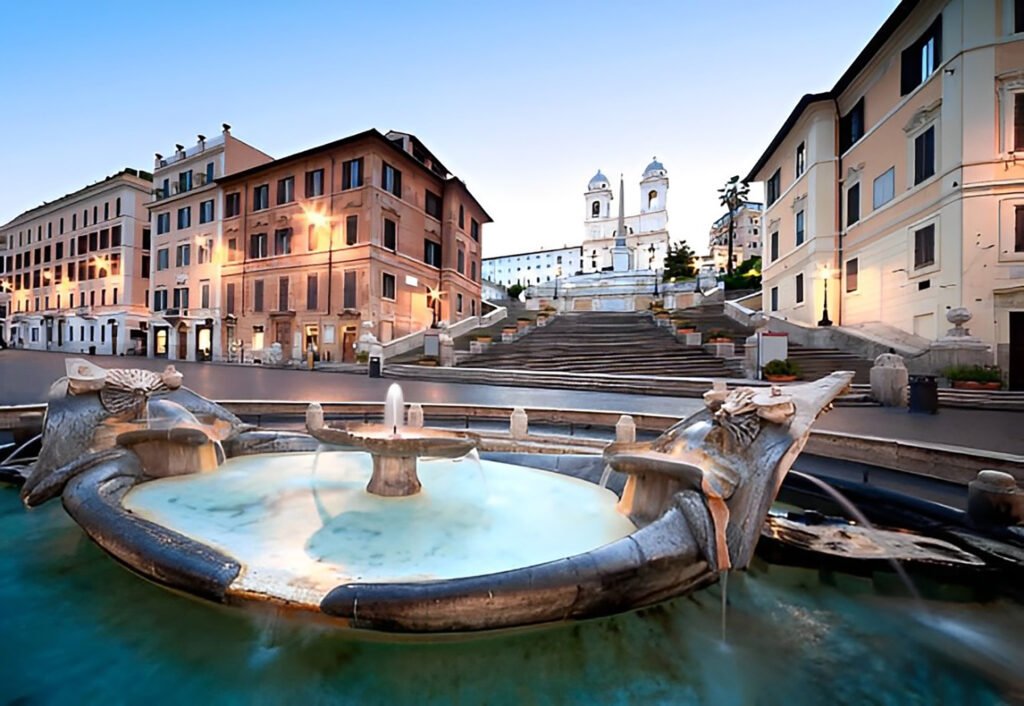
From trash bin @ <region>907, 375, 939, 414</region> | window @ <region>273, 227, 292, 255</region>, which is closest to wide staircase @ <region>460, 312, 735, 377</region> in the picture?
trash bin @ <region>907, 375, 939, 414</region>

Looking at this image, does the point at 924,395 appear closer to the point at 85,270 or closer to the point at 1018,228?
the point at 1018,228

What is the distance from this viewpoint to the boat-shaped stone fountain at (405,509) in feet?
8.78

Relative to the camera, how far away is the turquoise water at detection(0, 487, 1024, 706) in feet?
8.18

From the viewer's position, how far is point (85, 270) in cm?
4619

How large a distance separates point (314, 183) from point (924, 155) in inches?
1302

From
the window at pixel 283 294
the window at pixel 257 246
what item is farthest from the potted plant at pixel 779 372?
the window at pixel 257 246

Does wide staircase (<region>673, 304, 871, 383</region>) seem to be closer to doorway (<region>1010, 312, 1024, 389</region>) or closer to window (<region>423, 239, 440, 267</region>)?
doorway (<region>1010, 312, 1024, 389</region>)

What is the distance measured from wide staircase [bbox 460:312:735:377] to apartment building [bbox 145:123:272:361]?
967 inches

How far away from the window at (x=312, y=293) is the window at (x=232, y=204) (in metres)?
9.60

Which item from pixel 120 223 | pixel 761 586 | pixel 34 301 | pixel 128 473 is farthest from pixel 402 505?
pixel 34 301

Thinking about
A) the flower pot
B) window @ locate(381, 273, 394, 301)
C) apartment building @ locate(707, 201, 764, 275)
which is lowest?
the flower pot

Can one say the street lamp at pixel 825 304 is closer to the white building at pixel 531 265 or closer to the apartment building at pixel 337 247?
the apartment building at pixel 337 247

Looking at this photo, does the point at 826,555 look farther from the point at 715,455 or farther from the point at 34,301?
the point at 34,301

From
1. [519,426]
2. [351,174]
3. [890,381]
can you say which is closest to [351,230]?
[351,174]
